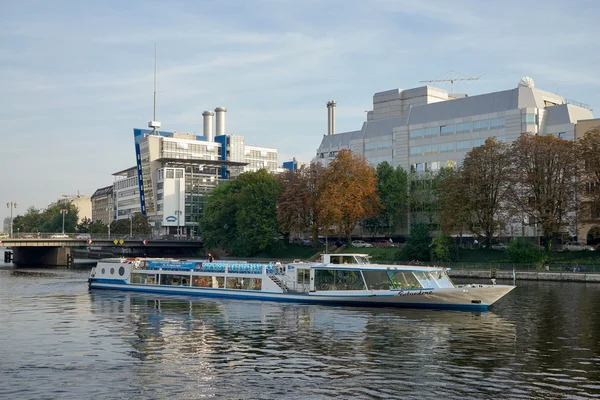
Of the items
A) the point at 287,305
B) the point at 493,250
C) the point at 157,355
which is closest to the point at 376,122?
the point at 493,250

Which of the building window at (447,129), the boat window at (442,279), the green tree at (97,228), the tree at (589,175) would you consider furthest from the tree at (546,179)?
the green tree at (97,228)

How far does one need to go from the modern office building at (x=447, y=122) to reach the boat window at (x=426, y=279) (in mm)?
65802

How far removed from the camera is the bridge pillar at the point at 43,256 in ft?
403

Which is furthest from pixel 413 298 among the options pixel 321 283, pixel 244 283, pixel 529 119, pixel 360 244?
pixel 360 244

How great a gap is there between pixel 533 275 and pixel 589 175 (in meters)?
16.4

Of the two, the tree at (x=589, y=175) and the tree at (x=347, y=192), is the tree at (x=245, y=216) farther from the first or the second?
the tree at (x=589, y=175)

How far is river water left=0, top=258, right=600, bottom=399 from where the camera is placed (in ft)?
80.2

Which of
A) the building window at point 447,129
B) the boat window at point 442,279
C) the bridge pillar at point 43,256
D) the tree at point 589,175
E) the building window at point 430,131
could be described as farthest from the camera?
the building window at point 430,131

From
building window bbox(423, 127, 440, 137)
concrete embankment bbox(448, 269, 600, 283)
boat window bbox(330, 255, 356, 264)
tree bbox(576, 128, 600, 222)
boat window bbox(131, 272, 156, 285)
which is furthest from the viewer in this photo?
building window bbox(423, 127, 440, 137)

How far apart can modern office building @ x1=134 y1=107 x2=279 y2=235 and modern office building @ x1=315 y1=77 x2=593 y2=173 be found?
167ft

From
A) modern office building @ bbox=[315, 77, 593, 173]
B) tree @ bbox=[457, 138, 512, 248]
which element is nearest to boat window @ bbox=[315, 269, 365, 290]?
tree @ bbox=[457, 138, 512, 248]

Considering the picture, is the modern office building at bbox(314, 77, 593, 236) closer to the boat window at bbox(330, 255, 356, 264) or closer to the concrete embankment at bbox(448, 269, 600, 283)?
the concrete embankment at bbox(448, 269, 600, 283)

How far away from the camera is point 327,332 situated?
38.4 metres

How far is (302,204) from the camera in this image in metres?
114
